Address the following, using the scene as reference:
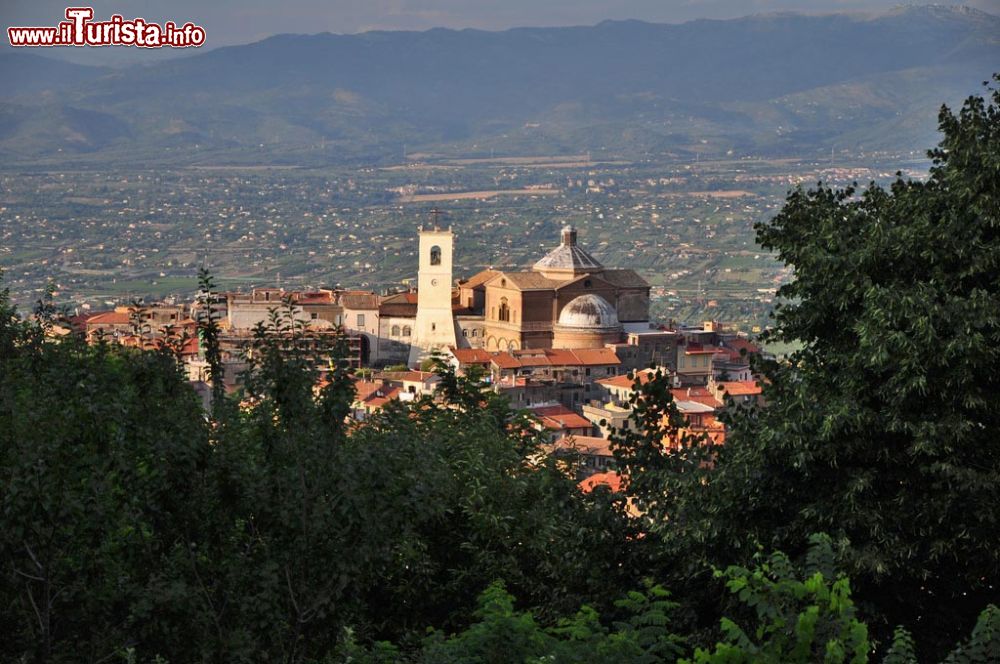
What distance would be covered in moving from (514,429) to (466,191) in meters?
179

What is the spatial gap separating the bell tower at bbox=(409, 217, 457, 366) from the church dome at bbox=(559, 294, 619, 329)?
170 inches

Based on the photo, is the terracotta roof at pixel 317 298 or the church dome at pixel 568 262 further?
the terracotta roof at pixel 317 298

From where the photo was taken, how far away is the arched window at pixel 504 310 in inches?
2243

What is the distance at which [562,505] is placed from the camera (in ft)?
42.5

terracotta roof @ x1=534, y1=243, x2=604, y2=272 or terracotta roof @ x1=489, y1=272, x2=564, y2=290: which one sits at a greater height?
terracotta roof @ x1=534, y1=243, x2=604, y2=272

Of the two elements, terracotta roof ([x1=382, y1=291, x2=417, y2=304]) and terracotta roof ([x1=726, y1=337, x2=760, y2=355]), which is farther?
terracotta roof ([x1=726, y1=337, x2=760, y2=355])

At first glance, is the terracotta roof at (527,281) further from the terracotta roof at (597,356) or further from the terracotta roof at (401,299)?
the terracotta roof at (597,356)

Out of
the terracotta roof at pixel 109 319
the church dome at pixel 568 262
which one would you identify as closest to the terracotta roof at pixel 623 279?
the church dome at pixel 568 262

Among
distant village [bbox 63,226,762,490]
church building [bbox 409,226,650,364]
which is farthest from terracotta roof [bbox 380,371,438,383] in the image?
church building [bbox 409,226,650,364]

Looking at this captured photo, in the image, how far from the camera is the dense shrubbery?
8211mm

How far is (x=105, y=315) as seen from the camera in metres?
59.8

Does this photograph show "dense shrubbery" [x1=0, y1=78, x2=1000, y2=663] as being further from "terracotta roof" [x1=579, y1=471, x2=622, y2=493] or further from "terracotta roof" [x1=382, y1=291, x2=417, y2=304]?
"terracotta roof" [x1=382, y1=291, x2=417, y2=304]

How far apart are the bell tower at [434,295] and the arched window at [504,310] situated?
1.92 meters

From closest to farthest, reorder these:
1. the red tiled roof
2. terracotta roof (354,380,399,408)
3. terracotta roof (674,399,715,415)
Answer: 1. terracotta roof (354,380,399,408)
2. terracotta roof (674,399,715,415)
3. the red tiled roof
